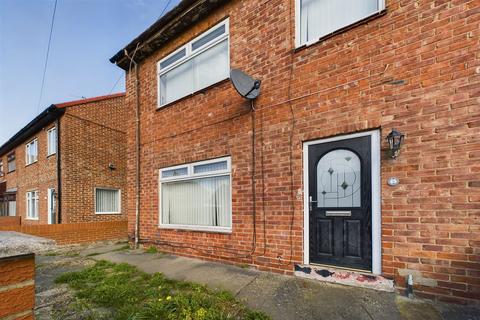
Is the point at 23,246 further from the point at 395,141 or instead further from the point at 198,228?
the point at 198,228

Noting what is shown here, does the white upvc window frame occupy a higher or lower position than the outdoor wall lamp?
lower

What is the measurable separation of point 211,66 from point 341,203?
4031mm

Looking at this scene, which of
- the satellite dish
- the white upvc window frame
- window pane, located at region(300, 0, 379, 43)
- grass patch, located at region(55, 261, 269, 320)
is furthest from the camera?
the white upvc window frame

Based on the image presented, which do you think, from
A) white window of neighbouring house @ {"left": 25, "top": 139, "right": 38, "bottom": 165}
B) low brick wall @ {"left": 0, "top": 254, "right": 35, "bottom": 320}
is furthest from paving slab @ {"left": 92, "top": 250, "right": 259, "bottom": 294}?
white window of neighbouring house @ {"left": 25, "top": 139, "right": 38, "bottom": 165}

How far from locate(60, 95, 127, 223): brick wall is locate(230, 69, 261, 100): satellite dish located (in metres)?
9.73

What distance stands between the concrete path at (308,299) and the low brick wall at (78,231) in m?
5.65

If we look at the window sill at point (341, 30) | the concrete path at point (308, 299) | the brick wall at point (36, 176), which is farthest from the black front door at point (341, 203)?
the brick wall at point (36, 176)

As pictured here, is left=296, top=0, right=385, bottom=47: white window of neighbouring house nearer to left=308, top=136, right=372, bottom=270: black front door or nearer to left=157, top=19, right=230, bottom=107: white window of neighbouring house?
left=157, top=19, right=230, bottom=107: white window of neighbouring house

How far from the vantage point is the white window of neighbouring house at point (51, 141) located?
11.8 meters

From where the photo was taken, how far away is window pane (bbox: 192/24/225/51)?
5.68 metres

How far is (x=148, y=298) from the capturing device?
3541 mm

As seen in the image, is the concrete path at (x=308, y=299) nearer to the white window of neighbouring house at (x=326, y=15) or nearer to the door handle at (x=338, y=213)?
the door handle at (x=338, y=213)

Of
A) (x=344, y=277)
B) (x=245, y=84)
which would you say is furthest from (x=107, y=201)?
(x=344, y=277)

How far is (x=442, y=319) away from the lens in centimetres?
269
